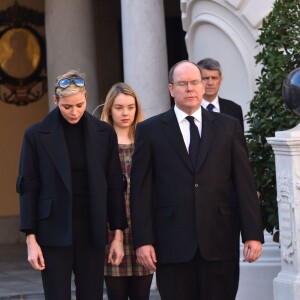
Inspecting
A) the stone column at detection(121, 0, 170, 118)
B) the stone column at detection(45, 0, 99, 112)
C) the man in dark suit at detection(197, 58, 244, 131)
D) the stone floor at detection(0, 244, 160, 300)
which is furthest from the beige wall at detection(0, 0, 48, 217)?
the man in dark suit at detection(197, 58, 244, 131)

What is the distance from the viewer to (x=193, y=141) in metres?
6.51

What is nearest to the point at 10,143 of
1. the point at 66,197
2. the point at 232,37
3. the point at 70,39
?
the point at 70,39

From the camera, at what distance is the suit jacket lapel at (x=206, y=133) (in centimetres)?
643

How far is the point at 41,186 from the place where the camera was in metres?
6.61

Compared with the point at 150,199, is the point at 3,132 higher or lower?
higher

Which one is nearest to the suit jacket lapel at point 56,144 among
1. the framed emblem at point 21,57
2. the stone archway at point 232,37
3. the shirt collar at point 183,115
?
the shirt collar at point 183,115

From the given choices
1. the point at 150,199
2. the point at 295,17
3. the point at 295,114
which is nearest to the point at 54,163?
the point at 150,199

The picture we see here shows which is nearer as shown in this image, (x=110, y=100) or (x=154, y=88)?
(x=110, y=100)

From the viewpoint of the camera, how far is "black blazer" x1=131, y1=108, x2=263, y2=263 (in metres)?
6.38

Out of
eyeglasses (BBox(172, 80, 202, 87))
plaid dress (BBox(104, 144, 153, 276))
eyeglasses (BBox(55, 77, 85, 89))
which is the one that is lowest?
plaid dress (BBox(104, 144, 153, 276))

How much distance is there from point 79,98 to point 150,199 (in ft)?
2.32

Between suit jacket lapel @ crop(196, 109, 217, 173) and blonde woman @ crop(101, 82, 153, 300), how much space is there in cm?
113

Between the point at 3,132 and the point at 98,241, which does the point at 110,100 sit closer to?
the point at 98,241

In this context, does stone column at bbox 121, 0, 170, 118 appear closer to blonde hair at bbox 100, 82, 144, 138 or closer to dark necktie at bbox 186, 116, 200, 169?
→ blonde hair at bbox 100, 82, 144, 138
